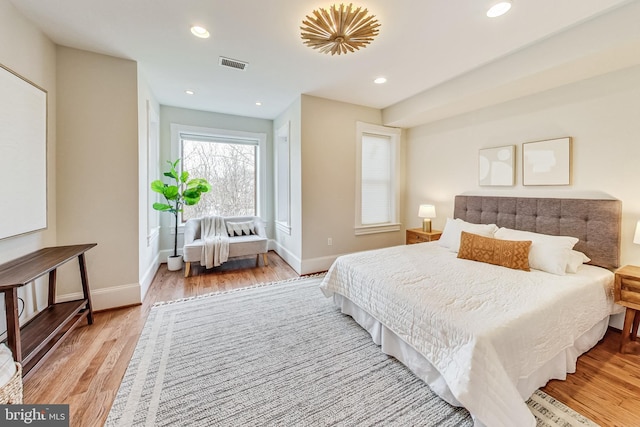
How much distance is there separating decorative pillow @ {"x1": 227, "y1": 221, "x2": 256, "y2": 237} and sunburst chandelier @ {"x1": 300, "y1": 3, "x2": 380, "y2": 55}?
9.98ft

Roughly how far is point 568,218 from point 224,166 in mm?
4983

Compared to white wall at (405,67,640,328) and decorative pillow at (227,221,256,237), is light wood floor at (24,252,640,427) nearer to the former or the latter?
white wall at (405,67,640,328)

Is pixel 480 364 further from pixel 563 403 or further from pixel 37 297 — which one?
pixel 37 297

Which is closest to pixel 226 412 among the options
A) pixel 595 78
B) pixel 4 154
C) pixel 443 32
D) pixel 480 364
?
pixel 480 364

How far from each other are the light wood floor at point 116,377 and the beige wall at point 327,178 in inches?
88.2

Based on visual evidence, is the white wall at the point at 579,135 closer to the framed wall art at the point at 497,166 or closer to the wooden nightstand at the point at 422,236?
the framed wall art at the point at 497,166

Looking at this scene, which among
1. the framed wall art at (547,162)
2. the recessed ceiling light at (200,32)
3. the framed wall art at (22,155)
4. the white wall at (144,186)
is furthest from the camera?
the white wall at (144,186)

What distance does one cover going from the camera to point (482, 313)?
1.49 m

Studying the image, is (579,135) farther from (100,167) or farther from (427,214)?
(100,167)

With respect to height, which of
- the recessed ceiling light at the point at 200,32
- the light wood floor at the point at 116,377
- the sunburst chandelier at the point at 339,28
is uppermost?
the recessed ceiling light at the point at 200,32

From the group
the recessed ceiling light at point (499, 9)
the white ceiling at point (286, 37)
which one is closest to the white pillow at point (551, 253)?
the white ceiling at point (286, 37)

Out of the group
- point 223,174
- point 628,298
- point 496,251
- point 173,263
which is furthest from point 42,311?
point 628,298

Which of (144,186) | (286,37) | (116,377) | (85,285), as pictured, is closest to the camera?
(116,377)

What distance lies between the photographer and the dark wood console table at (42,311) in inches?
58.7
